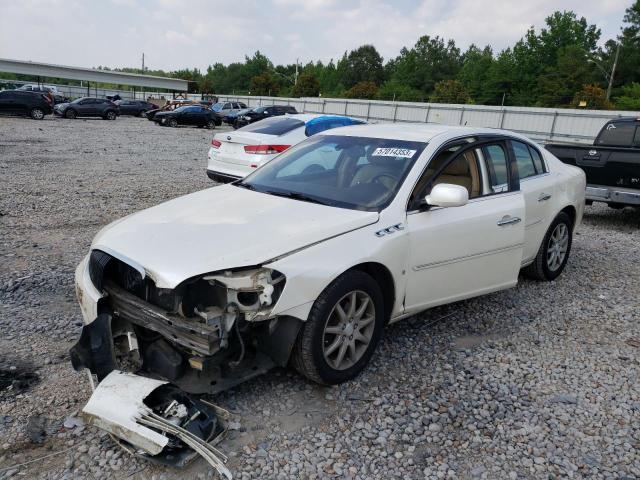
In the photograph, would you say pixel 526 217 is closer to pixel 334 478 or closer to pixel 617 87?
pixel 334 478

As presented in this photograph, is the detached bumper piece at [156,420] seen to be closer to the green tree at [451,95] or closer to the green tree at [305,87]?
the green tree at [451,95]

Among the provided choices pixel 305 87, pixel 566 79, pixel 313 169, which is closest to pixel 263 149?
pixel 313 169

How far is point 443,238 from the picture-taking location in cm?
395

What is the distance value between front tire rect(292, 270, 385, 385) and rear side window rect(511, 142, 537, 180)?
7.85 feet

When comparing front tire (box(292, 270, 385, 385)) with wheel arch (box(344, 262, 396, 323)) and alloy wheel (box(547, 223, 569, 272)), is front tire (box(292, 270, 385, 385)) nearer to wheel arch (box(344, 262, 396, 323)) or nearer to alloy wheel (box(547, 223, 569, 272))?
wheel arch (box(344, 262, 396, 323))

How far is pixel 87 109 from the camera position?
31.9m

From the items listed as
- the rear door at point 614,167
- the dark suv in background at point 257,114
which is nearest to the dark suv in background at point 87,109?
the dark suv in background at point 257,114

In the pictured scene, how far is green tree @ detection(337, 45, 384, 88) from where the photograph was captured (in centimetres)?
9794

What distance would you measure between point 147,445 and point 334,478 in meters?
0.95

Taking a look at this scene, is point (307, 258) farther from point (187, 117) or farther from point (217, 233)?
point (187, 117)

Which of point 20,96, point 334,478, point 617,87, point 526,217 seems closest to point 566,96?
point 617,87

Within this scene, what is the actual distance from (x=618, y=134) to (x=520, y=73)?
58149 millimetres

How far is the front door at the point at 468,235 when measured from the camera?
386 cm

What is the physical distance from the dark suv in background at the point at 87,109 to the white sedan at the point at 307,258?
1201 inches
